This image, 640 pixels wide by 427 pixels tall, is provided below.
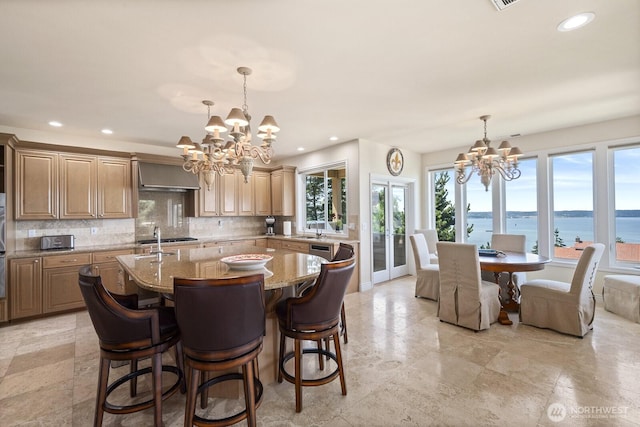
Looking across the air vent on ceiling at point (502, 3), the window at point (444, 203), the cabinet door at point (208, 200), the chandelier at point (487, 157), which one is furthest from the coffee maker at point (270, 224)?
the air vent on ceiling at point (502, 3)

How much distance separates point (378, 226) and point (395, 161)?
1344 millimetres

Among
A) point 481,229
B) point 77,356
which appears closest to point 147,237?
point 77,356

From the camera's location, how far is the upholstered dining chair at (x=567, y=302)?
3.06m

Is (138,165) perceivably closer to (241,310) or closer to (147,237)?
(147,237)

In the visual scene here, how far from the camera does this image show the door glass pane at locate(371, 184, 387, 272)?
5.47 m

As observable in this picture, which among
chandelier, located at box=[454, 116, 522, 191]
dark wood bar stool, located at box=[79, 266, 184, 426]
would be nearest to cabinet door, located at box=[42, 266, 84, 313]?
dark wood bar stool, located at box=[79, 266, 184, 426]

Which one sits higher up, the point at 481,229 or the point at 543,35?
the point at 543,35

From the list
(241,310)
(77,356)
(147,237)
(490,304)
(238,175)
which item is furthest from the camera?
(238,175)

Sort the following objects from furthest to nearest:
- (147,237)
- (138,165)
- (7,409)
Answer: (147,237) < (138,165) < (7,409)

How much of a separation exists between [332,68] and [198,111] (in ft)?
6.23

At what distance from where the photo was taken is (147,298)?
8.91 feet

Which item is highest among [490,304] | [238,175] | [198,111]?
[198,111]

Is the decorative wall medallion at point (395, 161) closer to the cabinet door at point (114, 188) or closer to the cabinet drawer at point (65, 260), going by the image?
the cabinet door at point (114, 188)

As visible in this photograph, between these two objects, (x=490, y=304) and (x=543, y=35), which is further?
(x=490, y=304)
